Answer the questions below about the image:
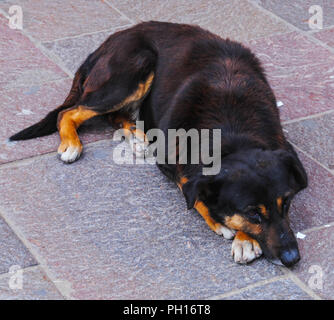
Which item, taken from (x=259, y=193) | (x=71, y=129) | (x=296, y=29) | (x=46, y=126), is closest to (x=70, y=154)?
(x=71, y=129)

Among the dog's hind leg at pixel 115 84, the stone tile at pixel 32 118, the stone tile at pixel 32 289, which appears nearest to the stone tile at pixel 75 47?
the stone tile at pixel 32 118

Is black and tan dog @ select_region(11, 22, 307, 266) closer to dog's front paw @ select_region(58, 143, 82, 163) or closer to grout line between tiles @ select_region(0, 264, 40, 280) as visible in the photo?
dog's front paw @ select_region(58, 143, 82, 163)

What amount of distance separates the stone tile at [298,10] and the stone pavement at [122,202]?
0.13 meters

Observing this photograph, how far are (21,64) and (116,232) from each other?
261cm

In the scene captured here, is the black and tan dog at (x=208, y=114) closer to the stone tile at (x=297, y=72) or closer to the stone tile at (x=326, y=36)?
the stone tile at (x=297, y=72)

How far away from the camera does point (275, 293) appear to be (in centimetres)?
458

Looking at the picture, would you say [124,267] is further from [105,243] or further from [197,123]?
[197,123]

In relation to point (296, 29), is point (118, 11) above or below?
above

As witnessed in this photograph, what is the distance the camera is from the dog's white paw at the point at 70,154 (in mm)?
5703

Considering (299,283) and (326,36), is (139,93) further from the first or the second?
(326,36)

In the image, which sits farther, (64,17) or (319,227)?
(64,17)

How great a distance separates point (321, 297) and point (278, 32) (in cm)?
380

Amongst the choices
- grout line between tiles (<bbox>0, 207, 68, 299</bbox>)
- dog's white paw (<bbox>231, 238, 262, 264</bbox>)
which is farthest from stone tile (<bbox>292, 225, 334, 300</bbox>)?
grout line between tiles (<bbox>0, 207, 68, 299</bbox>)

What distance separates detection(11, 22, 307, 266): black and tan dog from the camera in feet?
15.1
